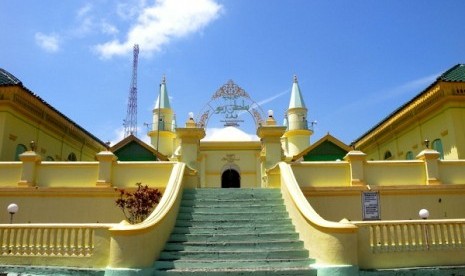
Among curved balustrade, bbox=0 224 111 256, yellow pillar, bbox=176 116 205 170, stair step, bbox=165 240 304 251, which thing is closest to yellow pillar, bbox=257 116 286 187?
yellow pillar, bbox=176 116 205 170

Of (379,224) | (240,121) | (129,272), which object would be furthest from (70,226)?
(240,121)

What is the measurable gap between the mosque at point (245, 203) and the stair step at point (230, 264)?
0.03 m

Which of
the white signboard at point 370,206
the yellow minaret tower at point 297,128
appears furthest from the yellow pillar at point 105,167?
the yellow minaret tower at point 297,128

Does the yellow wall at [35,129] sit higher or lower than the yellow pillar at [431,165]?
higher

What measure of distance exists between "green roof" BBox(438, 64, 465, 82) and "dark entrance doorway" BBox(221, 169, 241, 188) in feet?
45.6

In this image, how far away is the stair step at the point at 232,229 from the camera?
35.8 ft

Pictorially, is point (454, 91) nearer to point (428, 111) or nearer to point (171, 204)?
point (428, 111)

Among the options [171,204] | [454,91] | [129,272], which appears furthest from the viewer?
[454,91]

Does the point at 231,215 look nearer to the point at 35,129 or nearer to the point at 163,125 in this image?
the point at 35,129

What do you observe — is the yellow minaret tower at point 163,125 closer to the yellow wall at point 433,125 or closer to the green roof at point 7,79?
the green roof at point 7,79

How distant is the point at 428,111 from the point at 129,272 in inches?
641

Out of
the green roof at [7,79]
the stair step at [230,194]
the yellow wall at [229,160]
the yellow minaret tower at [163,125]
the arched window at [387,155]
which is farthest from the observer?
the yellow minaret tower at [163,125]

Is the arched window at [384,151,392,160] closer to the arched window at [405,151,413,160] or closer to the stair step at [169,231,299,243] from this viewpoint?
the arched window at [405,151,413,160]

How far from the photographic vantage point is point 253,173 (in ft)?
90.9
